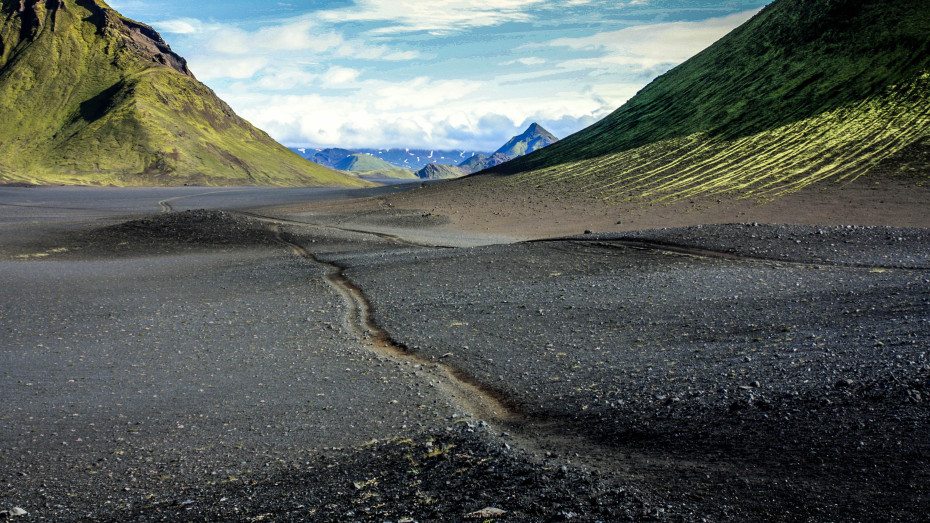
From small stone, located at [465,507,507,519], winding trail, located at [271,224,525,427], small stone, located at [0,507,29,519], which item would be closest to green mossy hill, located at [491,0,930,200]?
winding trail, located at [271,224,525,427]

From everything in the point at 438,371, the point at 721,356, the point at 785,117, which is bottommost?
the point at 438,371

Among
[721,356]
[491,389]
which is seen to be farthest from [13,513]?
[721,356]

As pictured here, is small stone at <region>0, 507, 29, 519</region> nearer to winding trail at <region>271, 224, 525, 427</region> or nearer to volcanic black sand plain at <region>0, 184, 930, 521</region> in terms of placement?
volcanic black sand plain at <region>0, 184, 930, 521</region>

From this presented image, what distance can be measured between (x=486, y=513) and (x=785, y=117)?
118 ft

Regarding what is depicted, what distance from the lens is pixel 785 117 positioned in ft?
114

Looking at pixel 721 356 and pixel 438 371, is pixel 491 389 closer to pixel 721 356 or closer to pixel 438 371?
pixel 438 371

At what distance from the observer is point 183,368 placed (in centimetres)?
917

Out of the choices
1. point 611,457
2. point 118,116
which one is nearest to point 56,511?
point 611,457

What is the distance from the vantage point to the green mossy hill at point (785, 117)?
29484 millimetres

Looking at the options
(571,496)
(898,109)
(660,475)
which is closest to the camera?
(571,496)

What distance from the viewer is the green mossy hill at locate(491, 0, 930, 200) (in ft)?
96.7

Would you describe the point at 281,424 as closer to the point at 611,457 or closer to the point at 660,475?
the point at 611,457

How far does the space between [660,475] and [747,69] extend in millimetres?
41928

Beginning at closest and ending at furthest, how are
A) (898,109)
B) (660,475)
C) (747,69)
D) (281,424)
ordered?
(660,475) → (281,424) → (898,109) → (747,69)
